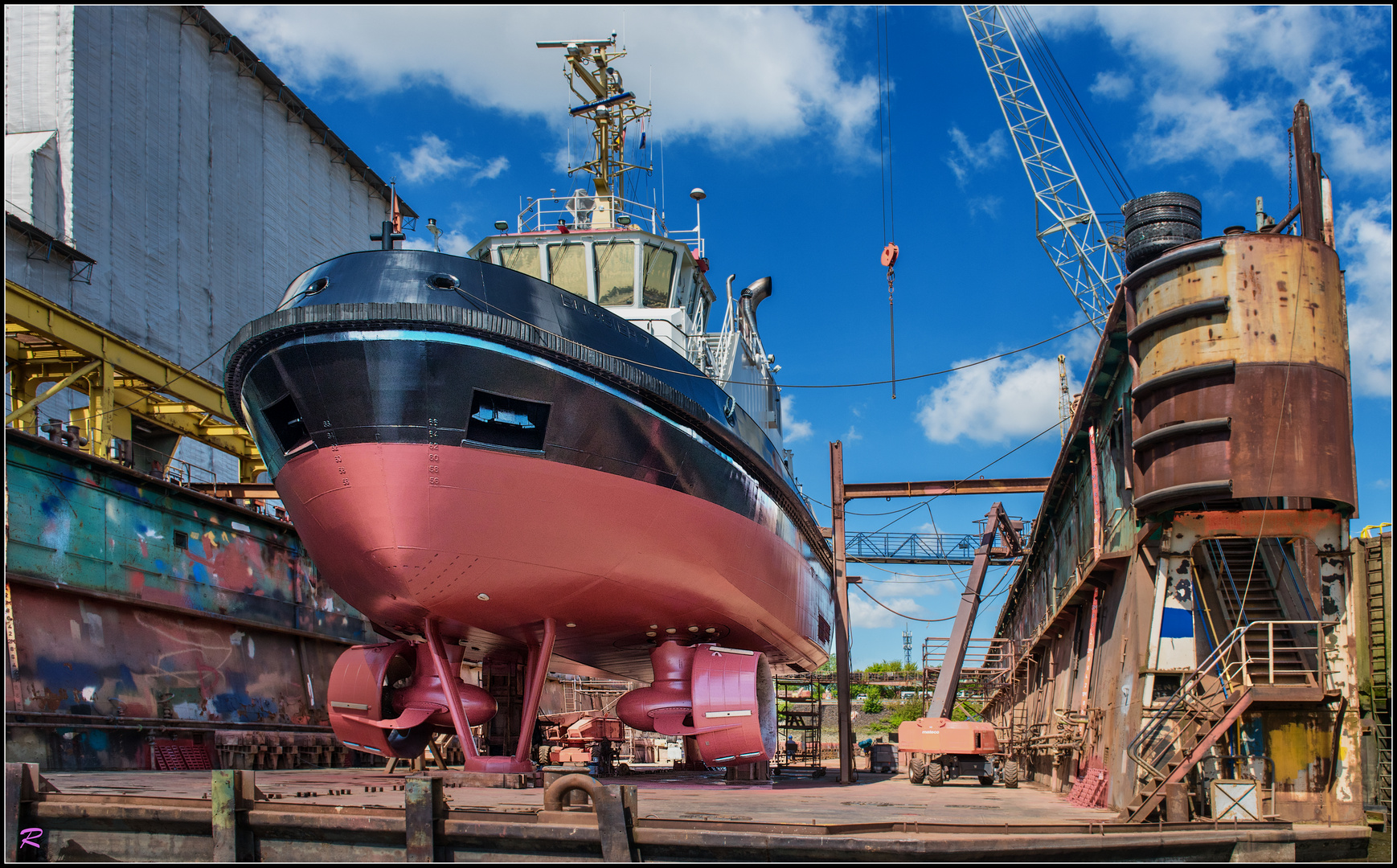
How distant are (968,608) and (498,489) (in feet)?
40.3

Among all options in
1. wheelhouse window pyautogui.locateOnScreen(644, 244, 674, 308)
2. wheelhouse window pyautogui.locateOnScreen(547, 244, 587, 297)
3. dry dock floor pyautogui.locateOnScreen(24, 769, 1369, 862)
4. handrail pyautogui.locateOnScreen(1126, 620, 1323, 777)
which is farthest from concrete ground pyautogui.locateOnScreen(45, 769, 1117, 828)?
wheelhouse window pyautogui.locateOnScreen(547, 244, 587, 297)

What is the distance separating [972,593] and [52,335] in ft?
57.7

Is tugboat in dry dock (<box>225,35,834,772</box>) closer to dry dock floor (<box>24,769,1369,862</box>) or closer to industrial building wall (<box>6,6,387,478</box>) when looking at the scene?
dry dock floor (<box>24,769,1369,862</box>)

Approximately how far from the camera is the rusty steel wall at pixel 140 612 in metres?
13.5

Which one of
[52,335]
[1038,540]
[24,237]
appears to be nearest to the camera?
[52,335]

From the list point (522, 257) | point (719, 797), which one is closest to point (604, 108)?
point (522, 257)

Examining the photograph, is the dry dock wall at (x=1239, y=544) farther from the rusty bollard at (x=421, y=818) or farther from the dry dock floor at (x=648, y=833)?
the rusty bollard at (x=421, y=818)

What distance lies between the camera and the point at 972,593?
835 inches

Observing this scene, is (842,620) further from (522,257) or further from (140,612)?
(140,612)

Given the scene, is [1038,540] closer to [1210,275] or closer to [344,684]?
[1210,275]

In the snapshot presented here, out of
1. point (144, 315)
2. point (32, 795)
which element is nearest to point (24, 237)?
point (144, 315)

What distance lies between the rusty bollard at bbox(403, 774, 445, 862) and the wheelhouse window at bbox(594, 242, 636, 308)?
32.6 ft

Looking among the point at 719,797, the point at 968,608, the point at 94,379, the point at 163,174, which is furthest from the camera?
the point at 163,174

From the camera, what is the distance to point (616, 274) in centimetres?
1611
